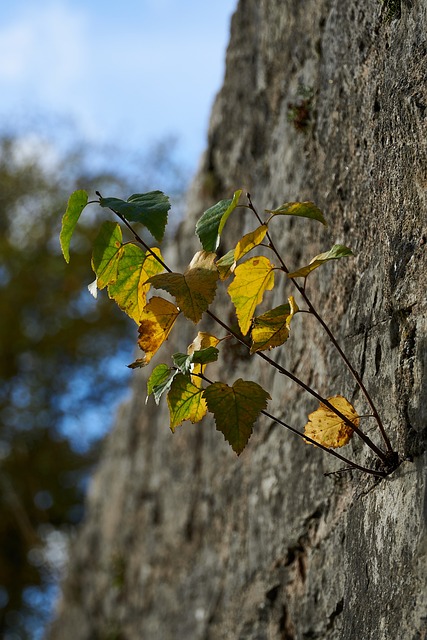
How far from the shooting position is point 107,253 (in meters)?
1.83

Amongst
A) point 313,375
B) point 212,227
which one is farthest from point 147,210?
point 313,375

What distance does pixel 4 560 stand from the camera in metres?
10.2

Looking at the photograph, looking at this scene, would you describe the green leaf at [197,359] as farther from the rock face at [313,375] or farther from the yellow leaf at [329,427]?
the rock face at [313,375]

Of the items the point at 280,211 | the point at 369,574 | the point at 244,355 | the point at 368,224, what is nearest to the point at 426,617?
the point at 369,574

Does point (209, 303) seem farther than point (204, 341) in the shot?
No

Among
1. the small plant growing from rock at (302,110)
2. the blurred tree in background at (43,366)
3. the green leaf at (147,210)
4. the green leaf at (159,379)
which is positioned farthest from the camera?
the blurred tree in background at (43,366)

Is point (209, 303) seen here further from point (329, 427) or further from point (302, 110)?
point (302, 110)

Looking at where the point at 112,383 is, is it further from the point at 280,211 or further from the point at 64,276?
the point at 280,211

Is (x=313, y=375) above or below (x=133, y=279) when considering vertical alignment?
above

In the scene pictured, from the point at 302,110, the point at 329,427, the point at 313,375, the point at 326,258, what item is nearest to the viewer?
the point at 326,258

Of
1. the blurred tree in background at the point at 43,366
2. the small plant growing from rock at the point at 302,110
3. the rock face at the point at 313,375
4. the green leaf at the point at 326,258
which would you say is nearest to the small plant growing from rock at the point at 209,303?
the green leaf at the point at 326,258

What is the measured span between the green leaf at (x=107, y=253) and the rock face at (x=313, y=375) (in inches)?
21.5

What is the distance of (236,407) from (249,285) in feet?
0.75

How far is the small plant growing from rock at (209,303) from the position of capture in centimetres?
172
